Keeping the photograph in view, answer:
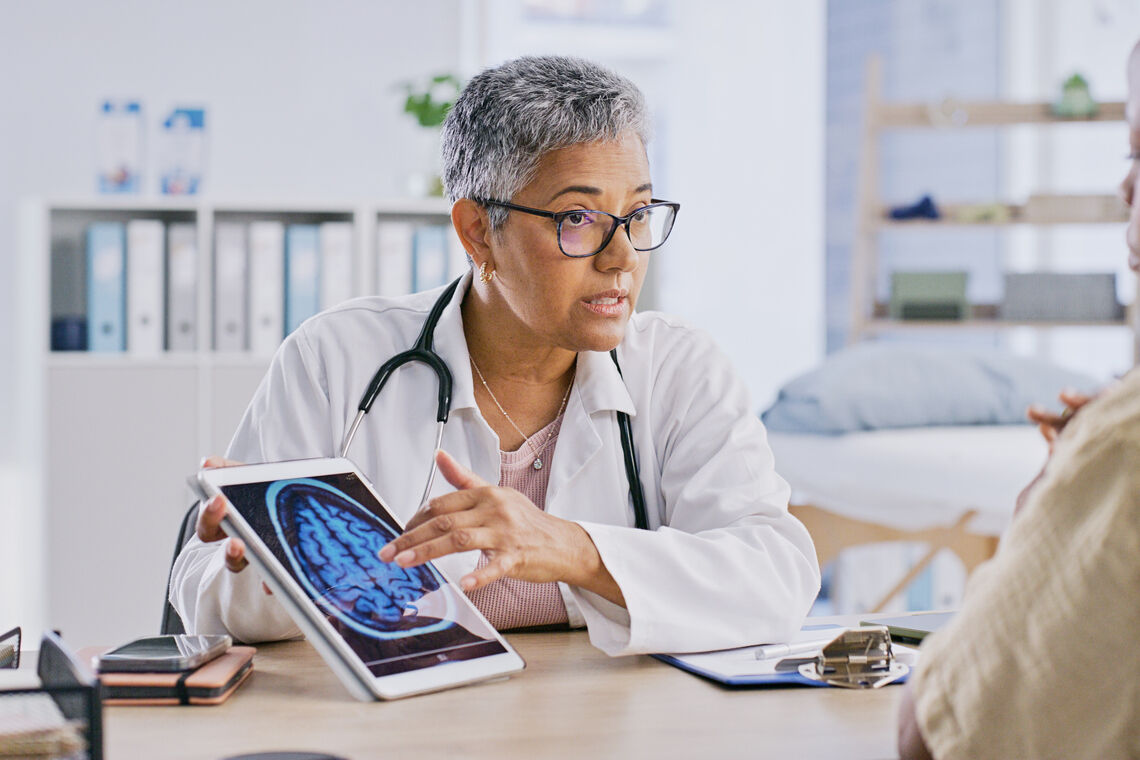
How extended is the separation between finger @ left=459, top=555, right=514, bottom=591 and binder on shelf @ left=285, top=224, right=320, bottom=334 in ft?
6.71

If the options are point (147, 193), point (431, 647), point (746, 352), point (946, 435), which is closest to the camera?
point (431, 647)

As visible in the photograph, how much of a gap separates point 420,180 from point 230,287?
1.94ft

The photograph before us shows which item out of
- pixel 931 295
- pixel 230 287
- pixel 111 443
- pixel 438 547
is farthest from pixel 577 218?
pixel 931 295

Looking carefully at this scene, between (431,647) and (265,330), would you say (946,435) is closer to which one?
(265,330)

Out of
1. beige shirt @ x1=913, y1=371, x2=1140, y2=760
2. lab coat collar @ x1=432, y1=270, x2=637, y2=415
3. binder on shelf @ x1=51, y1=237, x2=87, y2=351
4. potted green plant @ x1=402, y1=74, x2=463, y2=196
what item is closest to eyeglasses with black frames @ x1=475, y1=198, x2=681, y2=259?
lab coat collar @ x1=432, y1=270, x2=637, y2=415

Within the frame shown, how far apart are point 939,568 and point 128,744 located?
2985mm

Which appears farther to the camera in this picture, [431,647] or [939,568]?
[939,568]

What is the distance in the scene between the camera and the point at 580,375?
1.49m

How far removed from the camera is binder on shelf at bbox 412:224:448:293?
120 inches

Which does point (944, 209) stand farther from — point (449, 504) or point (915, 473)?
point (449, 504)

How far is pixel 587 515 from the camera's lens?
55.1 inches

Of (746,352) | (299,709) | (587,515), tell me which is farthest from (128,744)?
(746,352)

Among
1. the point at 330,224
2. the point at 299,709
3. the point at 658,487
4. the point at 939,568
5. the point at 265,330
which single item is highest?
the point at 330,224

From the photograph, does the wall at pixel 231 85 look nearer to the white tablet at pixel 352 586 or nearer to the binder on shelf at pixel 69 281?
the binder on shelf at pixel 69 281
